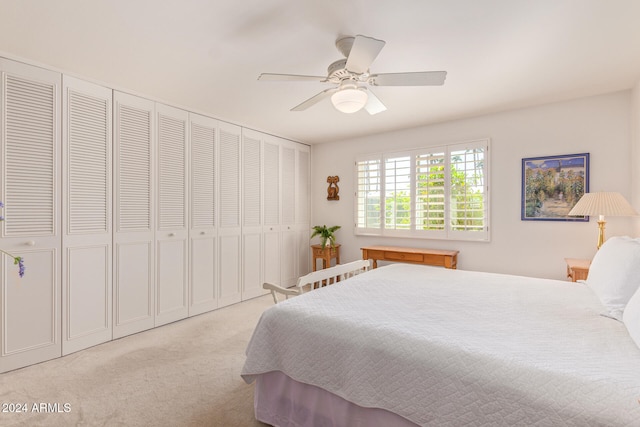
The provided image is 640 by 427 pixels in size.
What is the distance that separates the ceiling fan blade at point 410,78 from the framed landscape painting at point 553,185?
2.26 metres

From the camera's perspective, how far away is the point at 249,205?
457 cm

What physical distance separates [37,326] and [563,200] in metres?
5.17

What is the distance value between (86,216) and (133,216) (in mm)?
417

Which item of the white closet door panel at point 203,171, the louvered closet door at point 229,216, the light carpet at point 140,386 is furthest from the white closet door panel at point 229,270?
the light carpet at point 140,386

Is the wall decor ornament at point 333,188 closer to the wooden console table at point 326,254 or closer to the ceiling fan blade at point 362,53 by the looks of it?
the wooden console table at point 326,254

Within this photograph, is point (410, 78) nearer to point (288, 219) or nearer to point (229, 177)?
point (229, 177)

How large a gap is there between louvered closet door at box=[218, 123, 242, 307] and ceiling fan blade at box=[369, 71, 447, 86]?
2.56 m

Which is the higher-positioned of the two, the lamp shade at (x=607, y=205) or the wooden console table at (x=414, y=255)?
the lamp shade at (x=607, y=205)

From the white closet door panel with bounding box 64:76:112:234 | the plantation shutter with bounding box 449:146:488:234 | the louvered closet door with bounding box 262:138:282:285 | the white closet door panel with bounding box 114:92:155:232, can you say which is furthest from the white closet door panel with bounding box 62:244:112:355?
the plantation shutter with bounding box 449:146:488:234

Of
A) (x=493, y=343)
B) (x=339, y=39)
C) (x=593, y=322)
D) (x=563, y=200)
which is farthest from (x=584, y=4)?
(x=563, y=200)

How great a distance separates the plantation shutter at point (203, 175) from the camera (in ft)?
12.7

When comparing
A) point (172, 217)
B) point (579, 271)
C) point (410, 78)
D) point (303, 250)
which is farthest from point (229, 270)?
point (579, 271)

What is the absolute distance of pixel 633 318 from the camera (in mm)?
1404

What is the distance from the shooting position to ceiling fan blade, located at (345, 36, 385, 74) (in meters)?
1.75
